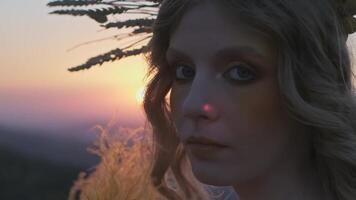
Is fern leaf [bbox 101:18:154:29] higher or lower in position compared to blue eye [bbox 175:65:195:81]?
higher

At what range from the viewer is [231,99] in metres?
1.43

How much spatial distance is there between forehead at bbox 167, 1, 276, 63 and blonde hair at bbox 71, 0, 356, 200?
0.02 metres

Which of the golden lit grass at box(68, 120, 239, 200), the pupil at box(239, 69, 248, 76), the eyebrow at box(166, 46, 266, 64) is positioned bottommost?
the golden lit grass at box(68, 120, 239, 200)

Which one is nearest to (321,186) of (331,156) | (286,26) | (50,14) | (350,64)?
(331,156)

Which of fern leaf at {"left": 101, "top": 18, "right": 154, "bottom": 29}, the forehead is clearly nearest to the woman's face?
the forehead

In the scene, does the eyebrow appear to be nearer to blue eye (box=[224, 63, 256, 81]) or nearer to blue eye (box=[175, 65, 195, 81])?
blue eye (box=[224, 63, 256, 81])

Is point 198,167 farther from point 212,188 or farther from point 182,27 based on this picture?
point 212,188

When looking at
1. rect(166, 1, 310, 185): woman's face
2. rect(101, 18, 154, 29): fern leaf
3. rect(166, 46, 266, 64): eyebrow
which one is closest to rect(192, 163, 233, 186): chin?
rect(166, 1, 310, 185): woman's face

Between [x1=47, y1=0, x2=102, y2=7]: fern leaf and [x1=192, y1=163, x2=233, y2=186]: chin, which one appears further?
[x1=47, y1=0, x2=102, y2=7]: fern leaf

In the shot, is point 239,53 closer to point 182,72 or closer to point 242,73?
point 242,73

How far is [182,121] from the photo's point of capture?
1.51 metres

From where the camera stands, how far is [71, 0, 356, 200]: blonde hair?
1439 mm

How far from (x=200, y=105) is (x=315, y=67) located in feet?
0.89

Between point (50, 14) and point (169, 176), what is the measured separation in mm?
605
